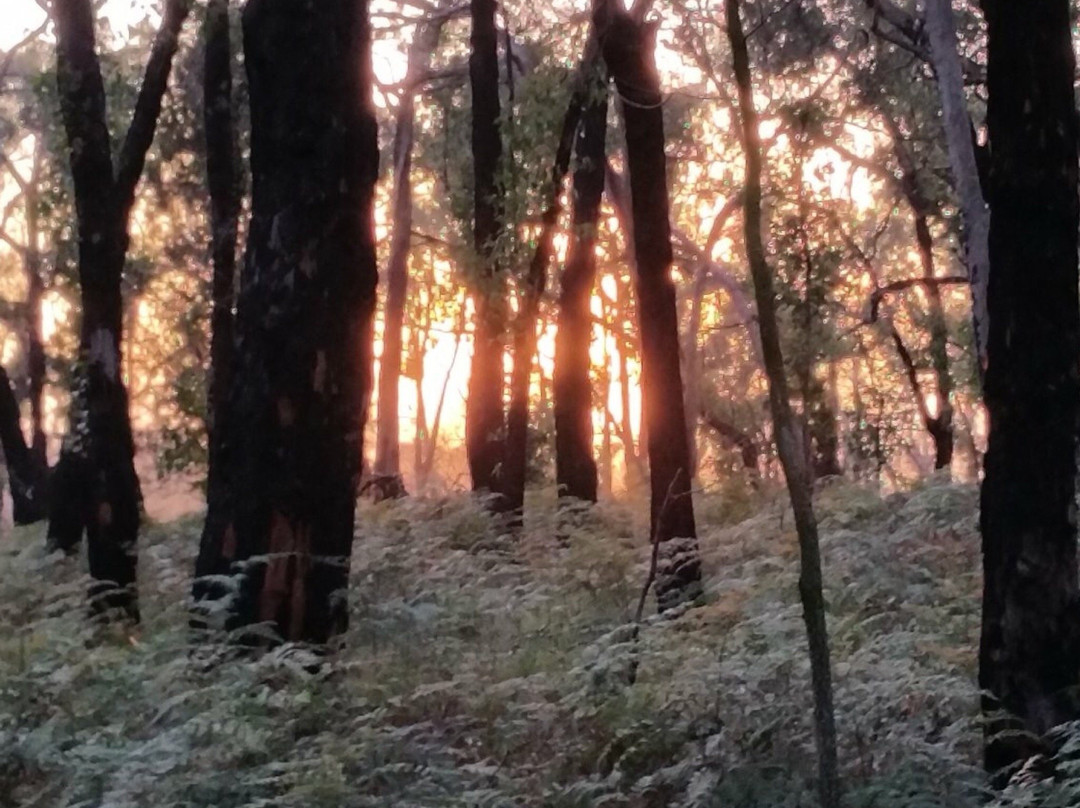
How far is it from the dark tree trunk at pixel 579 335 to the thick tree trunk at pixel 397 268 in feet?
23.7

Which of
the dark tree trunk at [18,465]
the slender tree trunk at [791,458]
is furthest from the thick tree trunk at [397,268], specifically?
the slender tree trunk at [791,458]

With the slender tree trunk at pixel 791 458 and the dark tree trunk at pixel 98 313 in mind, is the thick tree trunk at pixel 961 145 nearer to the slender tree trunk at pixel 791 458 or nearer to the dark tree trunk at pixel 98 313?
the slender tree trunk at pixel 791 458

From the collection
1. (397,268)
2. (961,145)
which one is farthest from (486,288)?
(397,268)

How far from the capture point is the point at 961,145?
40.9ft

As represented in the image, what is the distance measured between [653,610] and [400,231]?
587 inches

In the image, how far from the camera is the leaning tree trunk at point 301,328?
275 inches

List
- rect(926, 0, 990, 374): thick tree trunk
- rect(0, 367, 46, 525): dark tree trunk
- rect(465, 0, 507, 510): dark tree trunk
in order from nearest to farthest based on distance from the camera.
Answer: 1. rect(926, 0, 990, 374): thick tree trunk
2. rect(465, 0, 507, 510): dark tree trunk
3. rect(0, 367, 46, 525): dark tree trunk

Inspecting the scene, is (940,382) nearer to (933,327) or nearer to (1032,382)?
(933,327)

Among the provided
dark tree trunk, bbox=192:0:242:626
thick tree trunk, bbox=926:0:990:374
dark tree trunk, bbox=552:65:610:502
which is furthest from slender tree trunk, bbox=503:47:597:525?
thick tree trunk, bbox=926:0:990:374

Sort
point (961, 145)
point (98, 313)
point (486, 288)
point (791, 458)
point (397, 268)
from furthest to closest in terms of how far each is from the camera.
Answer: point (397, 268) → point (486, 288) → point (961, 145) → point (98, 313) → point (791, 458)

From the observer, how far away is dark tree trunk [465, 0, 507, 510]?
1313 cm

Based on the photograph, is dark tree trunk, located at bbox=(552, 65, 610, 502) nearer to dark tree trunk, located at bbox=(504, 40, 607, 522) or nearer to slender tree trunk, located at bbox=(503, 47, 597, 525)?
dark tree trunk, located at bbox=(504, 40, 607, 522)

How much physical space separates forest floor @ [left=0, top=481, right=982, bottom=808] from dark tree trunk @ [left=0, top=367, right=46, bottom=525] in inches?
488

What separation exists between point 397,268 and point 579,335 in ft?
27.7
